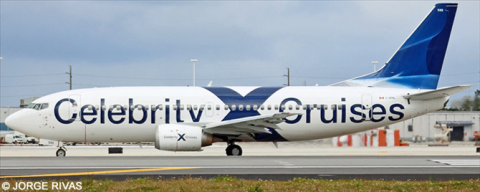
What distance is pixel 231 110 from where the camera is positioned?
2958 cm

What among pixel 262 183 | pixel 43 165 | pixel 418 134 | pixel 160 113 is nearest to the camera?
pixel 262 183

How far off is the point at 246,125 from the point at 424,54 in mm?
11310

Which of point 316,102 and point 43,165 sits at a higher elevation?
point 316,102

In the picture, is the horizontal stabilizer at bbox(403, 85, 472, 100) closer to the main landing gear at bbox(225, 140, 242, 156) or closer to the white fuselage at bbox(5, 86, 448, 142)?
the white fuselage at bbox(5, 86, 448, 142)

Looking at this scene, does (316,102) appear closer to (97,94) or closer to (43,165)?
(97,94)

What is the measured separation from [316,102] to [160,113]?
27.5 feet

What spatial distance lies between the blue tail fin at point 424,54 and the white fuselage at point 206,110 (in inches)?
44.4

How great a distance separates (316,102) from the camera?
3003cm

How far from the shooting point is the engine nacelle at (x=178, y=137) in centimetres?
2745

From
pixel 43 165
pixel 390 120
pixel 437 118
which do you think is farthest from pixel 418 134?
pixel 43 165

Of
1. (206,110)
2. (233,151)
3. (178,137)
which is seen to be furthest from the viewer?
(233,151)

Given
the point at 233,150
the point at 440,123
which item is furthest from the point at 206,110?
the point at 440,123

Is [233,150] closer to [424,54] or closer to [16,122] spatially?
[16,122]

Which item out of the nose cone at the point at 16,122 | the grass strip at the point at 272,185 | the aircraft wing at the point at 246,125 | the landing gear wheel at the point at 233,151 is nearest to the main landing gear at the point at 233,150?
the landing gear wheel at the point at 233,151
